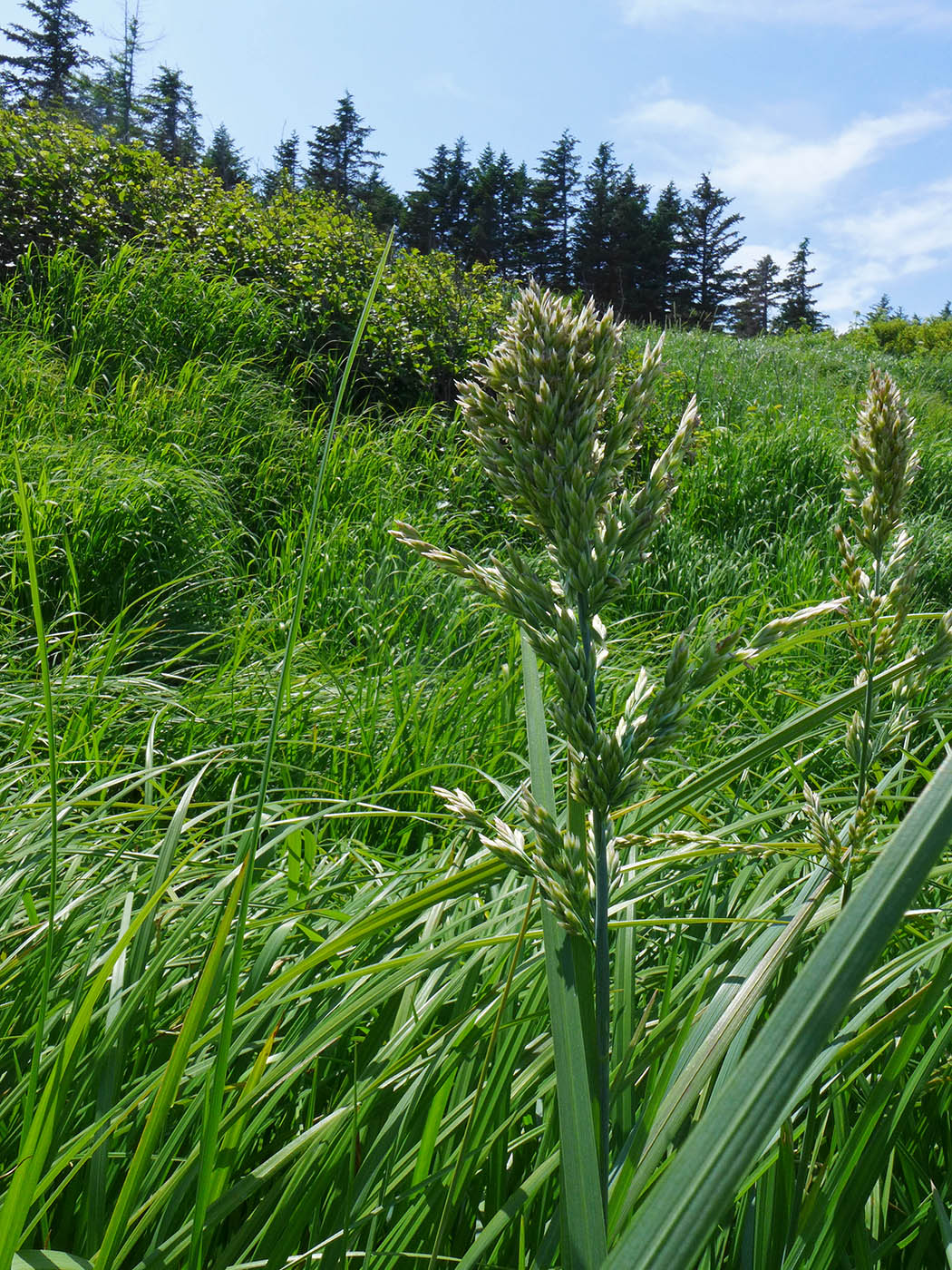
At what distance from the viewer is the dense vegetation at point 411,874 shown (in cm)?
74

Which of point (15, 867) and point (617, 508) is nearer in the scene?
point (617, 508)

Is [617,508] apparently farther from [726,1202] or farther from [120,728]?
[120,728]

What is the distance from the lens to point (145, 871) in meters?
1.78

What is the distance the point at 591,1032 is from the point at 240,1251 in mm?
531

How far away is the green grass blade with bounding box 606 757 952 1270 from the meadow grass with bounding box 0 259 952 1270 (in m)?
0.02

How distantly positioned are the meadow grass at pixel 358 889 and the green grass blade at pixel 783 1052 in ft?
0.05

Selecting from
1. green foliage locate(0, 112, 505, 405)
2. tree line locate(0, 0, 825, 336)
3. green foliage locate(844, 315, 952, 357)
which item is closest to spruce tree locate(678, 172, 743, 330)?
tree line locate(0, 0, 825, 336)

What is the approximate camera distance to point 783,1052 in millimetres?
321

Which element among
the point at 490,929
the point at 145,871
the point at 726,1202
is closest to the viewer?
the point at 726,1202

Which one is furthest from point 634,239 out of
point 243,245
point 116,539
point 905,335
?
point 116,539

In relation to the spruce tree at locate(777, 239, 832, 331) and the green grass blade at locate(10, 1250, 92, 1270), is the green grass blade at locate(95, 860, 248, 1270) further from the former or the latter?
the spruce tree at locate(777, 239, 832, 331)

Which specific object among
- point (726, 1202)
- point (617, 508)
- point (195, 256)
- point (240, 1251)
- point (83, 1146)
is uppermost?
point (195, 256)

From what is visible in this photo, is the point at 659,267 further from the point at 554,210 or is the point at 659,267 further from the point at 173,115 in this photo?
the point at 173,115

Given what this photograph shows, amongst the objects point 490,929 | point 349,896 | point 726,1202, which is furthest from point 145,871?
point 726,1202
